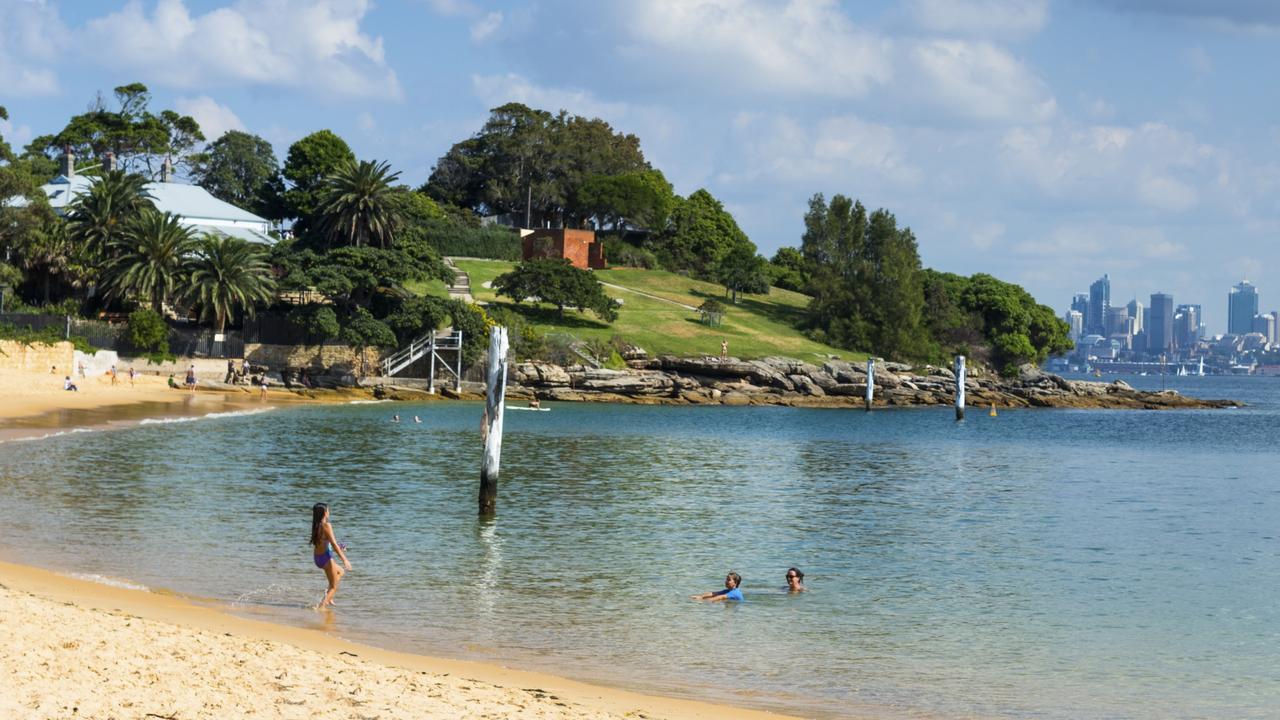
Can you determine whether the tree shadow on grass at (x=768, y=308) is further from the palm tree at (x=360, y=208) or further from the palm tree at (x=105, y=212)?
the palm tree at (x=105, y=212)

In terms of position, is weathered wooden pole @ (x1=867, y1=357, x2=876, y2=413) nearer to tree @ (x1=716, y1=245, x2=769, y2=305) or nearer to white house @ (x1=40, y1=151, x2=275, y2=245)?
tree @ (x1=716, y1=245, x2=769, y2=305)

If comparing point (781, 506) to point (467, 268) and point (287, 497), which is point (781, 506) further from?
point (467, 268)

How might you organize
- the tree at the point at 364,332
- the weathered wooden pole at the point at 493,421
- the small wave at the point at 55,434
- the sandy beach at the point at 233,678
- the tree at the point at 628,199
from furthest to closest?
1. the tree at the point at 628,199
2. the tree at the point at 364,332
3. the small wave at the point at 55,434
4. the weathered wooden pole at the point at 493,421
5. the sandy beach at the point at 233,678

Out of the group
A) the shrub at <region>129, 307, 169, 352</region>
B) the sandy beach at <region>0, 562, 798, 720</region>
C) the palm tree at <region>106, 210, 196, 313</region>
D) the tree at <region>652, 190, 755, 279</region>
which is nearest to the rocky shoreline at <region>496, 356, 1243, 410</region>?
the shrub at <region>129, 307, 169, 352</region>

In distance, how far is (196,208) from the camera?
96812 mm

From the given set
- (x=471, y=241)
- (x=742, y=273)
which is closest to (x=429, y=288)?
(x=471, y=241)

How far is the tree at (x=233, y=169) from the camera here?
4793 inches

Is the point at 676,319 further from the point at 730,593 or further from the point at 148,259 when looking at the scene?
the point at 730,593

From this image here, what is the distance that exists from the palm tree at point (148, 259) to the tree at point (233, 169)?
47.8 m

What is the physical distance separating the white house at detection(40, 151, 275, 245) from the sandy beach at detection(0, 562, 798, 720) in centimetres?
7967

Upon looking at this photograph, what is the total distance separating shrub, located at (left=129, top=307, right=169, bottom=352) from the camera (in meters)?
71.6

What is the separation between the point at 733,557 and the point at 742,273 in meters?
92.2

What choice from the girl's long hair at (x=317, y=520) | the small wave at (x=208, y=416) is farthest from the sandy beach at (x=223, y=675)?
the small wave at (x=208, y=416)

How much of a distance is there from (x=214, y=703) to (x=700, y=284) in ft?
369
